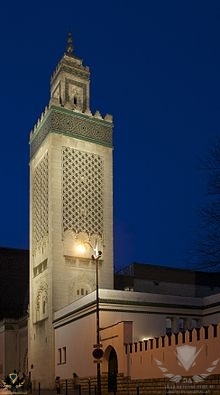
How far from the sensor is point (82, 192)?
144 feet

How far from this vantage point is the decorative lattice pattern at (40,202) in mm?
44344

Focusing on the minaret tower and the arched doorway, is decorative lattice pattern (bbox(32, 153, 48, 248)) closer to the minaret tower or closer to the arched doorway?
the minaret tower

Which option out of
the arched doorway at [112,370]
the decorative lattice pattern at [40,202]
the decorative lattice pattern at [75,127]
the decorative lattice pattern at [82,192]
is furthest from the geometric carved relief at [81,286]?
the arched doorway at [112,370]

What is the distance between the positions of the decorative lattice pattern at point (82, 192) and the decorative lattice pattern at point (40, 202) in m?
1.85

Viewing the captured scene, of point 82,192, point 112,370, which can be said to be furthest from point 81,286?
point 112,370

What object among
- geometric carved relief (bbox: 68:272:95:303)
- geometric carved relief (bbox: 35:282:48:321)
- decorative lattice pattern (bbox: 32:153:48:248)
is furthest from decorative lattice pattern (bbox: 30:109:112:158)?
geometric carved relief (bbox: 35:282:48:321)

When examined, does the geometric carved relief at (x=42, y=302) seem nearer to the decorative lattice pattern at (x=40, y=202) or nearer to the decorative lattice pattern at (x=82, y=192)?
the decorative lattice pattern at (x=40, y=202)

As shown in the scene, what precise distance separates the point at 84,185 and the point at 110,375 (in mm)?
16930

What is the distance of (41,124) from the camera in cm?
4644

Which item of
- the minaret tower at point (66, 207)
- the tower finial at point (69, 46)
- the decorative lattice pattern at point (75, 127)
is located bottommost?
the minaret tower at point (66, 207)

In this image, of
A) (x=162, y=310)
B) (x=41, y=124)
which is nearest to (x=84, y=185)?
(x=41, y=124)

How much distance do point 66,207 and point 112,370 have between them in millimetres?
15241

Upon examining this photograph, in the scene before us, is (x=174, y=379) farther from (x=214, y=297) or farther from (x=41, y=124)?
(x=41, y=124)

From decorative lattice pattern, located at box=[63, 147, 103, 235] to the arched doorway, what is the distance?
13.6m
